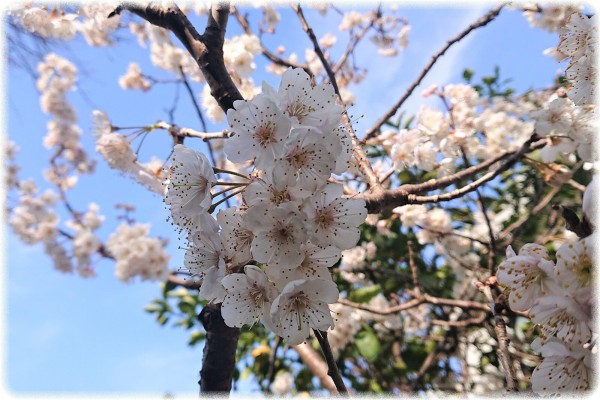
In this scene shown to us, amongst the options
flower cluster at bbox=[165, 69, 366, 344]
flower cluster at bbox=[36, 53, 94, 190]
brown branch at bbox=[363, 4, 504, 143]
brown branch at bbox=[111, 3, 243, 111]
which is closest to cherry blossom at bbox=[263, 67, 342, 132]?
flower cluster at bbox=[165, 69, 366, 344]

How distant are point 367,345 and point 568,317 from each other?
1.80m

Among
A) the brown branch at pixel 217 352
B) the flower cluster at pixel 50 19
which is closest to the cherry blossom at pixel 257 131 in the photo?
the brown branch at pixel 217 352

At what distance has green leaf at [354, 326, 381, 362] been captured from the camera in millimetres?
2348

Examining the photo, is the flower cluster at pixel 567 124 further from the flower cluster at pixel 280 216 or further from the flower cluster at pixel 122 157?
the flower cluster at pixel 122 157

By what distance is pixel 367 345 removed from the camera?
239cm

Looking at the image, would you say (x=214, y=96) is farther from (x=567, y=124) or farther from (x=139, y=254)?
(x=139, y=254)

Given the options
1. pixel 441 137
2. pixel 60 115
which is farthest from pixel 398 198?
pixel 60 115

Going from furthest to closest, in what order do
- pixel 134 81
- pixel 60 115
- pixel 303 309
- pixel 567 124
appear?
pixel 60 115, pixel 134 81, pixel 567 124, pixel 303 309

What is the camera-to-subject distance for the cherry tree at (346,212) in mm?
740

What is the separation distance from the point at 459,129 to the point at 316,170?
145cm

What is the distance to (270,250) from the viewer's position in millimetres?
748

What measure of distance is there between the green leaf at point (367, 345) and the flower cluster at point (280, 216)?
1.67 metres

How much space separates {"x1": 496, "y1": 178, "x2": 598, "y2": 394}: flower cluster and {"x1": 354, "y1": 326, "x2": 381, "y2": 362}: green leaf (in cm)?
166

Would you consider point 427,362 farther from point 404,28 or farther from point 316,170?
point 404,28
